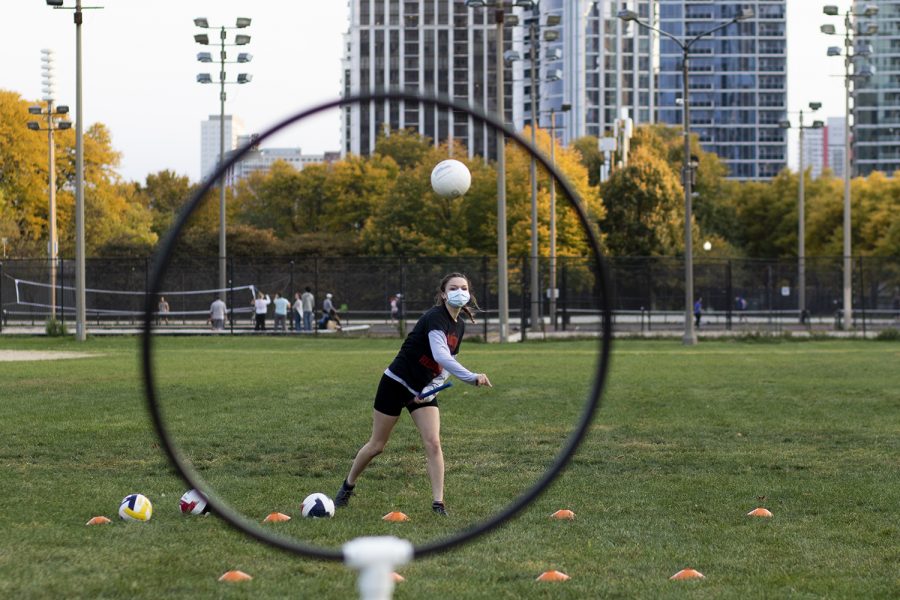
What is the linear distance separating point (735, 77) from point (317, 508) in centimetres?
19063

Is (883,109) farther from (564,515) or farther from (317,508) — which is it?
(317,508)

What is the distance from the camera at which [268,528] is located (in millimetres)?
8992

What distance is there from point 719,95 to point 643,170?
11302 cm

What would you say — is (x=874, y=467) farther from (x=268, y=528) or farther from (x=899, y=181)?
(x=899, y=181)

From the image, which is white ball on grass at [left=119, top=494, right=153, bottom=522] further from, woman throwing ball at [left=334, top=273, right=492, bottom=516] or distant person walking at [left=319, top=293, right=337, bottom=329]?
distant person walking at [left=319, top=293, right=337, bottom=329]

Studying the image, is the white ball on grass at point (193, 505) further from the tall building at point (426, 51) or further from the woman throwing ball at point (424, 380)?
the tall building at point (426, 51)

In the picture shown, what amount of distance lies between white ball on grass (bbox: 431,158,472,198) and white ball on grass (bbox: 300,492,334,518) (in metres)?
3.40

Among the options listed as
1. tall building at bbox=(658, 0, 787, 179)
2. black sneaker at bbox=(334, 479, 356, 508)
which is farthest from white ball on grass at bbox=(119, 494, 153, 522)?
tall building at bbox=(658, 0, 787, 179)

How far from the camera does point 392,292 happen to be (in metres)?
54.0

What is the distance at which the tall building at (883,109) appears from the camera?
18312 centimetres

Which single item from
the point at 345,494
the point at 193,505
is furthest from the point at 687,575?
the point at 193,505

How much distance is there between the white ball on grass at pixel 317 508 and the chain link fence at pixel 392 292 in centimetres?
3982

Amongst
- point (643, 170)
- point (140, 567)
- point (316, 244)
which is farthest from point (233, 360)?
point (643, 170)

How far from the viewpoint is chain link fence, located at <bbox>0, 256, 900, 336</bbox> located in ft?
170
